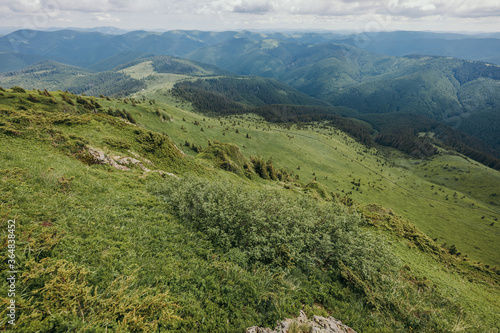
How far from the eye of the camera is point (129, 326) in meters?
8.40

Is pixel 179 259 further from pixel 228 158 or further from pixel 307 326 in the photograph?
pixel 228 158

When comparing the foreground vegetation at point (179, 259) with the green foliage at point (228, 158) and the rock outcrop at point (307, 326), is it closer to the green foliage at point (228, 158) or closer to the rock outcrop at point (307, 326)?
the rock outcrop at point (307, 326)

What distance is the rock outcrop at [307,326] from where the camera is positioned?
10555mm

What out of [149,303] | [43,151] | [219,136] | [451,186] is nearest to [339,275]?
[149,303]

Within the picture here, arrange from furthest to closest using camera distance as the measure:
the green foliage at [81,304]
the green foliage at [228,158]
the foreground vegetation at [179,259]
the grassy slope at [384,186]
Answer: the grassy slope at [384,186], the green foliage at [228,158], the foreground vegetation at [179,259], the green foliage at [81,304]

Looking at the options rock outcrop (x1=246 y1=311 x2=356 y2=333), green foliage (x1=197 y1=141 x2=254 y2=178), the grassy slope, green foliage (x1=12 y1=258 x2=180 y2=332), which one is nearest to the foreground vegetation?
green foliage (x1=12 y1=258 x2=180 y2=332)

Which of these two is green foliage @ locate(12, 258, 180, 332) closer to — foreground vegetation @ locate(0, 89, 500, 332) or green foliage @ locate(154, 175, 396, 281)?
foreground vegetation @ locate(0, 89, 500, 332)

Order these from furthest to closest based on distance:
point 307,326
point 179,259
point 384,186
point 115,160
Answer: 1. point 384,186
2. point 115,160
3. point 179,259
4. point 307,326

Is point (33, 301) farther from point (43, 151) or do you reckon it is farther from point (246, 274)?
point (43, 151)

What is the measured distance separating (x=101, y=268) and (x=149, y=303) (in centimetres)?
368

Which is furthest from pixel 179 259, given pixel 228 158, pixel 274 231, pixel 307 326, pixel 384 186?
pixel 384 186

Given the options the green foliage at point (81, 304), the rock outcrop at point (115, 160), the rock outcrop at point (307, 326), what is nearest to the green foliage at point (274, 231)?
the rock outcrop at point (307, 326)

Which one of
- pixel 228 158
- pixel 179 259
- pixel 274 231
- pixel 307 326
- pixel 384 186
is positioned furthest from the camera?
pixel 384 186

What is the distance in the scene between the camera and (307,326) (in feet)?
36.0
